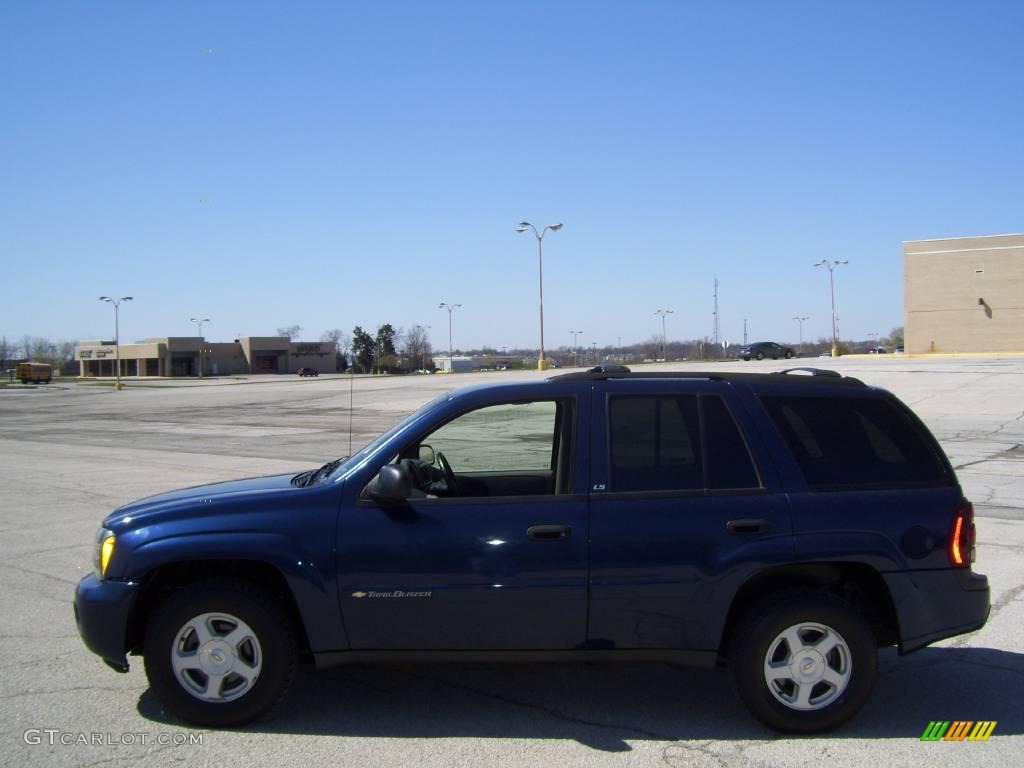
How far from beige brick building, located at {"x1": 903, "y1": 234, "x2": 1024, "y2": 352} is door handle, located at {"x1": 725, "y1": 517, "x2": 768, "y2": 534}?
7379cm

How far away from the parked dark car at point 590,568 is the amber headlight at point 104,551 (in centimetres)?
Result: 1

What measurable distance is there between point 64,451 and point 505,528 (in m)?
19.8

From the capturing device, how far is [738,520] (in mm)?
4434

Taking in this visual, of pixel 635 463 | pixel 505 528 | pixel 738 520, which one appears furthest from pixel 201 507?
pixel 738 520

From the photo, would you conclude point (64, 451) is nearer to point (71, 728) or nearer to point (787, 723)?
point (71, 728)

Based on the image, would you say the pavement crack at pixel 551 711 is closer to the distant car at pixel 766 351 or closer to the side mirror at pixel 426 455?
the side mirror at pixel 426 455

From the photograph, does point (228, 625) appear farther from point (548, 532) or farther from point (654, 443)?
point (654, 443)

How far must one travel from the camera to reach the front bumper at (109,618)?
14.8ft

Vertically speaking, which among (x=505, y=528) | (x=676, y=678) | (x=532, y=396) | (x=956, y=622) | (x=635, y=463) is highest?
(x=532, y=396)

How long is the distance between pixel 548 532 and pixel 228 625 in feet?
5.43

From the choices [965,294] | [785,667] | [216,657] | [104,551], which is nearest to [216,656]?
[216,657]

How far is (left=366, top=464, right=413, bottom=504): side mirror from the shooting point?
4.33 meters

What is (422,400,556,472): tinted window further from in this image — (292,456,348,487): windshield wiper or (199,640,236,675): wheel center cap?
(199,640,236,675): wheel center cap

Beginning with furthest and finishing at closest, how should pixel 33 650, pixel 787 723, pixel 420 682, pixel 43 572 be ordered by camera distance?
pixel 43 572, pixel 33 650, pixel 420 682, pixel 787 723
